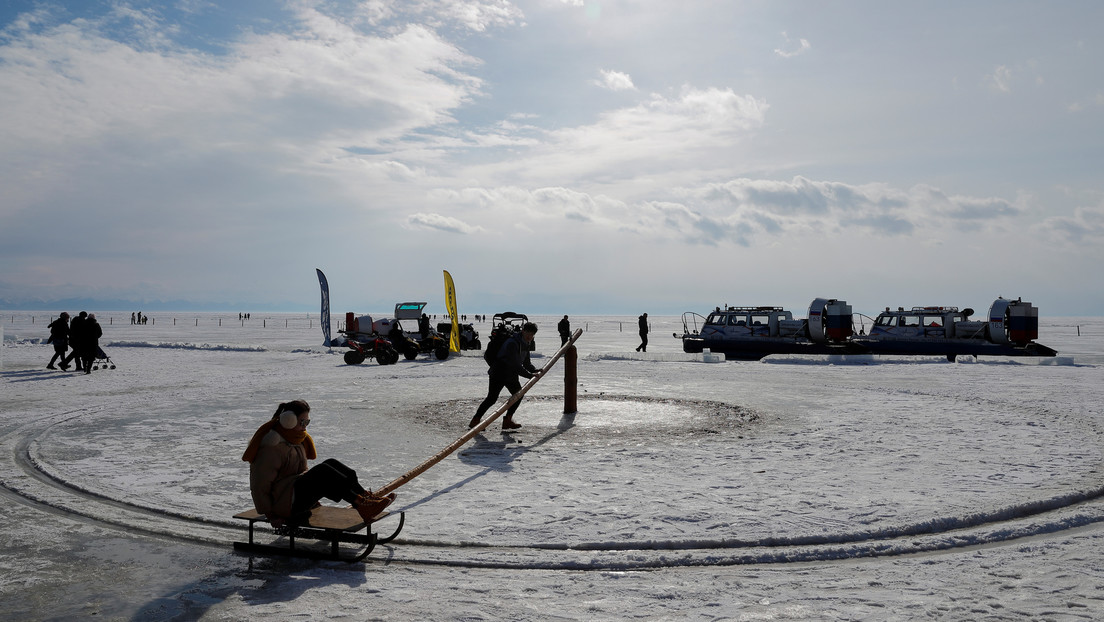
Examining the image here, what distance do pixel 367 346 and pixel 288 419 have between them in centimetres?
2001

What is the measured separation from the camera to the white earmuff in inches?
202

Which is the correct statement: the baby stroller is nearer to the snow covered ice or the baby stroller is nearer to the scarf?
the snow covered ice

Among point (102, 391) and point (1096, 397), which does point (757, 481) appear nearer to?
point (1096, 397)

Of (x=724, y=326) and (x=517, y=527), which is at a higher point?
(x=724, y=326)

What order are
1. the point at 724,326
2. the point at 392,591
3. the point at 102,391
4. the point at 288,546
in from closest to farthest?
the point at 392,591, the point at 288,546, the point at 102,391, the point at 724,326

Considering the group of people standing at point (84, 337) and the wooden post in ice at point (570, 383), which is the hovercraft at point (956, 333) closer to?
the wooden post in ice at point (570, 383)

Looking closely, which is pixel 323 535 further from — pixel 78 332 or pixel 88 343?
pixel 78 332

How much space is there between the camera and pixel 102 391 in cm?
1609

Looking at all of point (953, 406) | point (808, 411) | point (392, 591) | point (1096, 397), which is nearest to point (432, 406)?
point (808, 411)

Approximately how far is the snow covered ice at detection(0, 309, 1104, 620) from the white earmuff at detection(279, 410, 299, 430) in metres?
1.03

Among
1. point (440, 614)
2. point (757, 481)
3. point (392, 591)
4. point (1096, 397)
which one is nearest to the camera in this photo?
point (440, 614)

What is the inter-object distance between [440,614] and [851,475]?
5257 mm

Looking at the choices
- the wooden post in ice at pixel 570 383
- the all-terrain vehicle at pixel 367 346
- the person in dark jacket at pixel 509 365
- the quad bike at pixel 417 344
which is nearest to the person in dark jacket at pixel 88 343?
the all-terrain vehicle at pixel 367 346

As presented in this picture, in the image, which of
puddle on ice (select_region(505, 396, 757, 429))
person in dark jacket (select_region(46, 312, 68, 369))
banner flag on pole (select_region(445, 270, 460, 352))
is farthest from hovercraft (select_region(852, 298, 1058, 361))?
person in dark jacket (select_region(46, 312, 68, 369))
